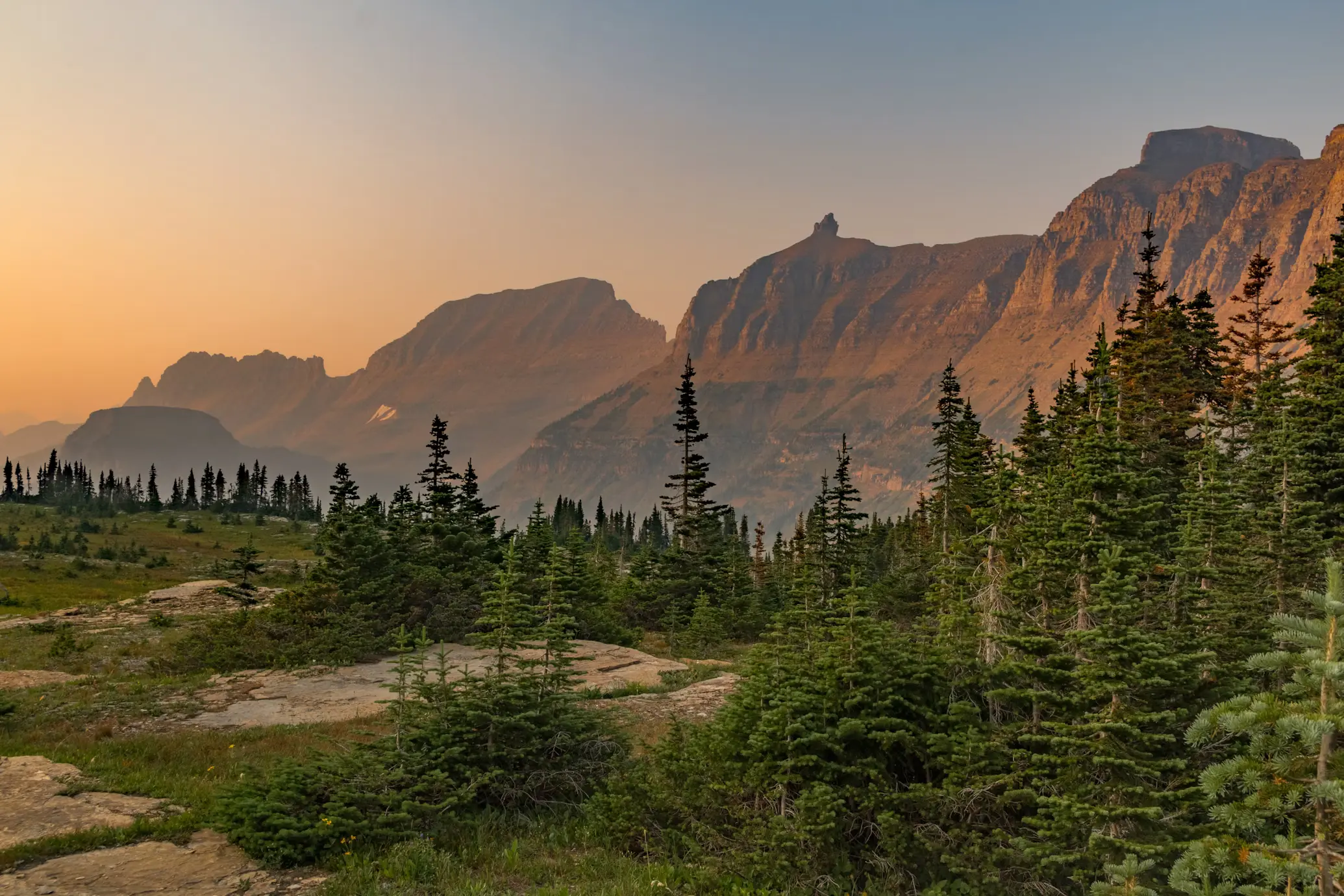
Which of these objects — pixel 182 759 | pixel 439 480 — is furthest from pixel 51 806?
pixel 439 480

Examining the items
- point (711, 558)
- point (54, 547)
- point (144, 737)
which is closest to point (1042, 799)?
point (144, 737)

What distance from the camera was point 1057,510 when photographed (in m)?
12.8

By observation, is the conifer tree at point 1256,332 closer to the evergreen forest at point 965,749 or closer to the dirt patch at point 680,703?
the evergreen forest at point 965,749

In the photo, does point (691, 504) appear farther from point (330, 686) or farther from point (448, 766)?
point (448, 766)

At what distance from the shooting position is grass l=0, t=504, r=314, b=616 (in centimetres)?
5700

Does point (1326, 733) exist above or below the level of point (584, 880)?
above

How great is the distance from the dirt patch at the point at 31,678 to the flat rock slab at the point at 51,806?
12.9m

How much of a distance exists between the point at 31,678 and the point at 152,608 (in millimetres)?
18544

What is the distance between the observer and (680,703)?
21656 mm

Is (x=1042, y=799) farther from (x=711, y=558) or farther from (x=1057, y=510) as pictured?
(x=711, y=558)

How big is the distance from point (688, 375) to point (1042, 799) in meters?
50.7

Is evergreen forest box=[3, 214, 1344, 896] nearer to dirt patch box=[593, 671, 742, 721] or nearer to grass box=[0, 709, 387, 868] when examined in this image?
grass box=[0, 709, 387, 868]

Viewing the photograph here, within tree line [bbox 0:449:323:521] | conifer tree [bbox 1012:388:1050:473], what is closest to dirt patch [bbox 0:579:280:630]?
conifer tree [bbox 1012:388:1050:473]

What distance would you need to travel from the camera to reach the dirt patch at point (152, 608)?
1565 inches
